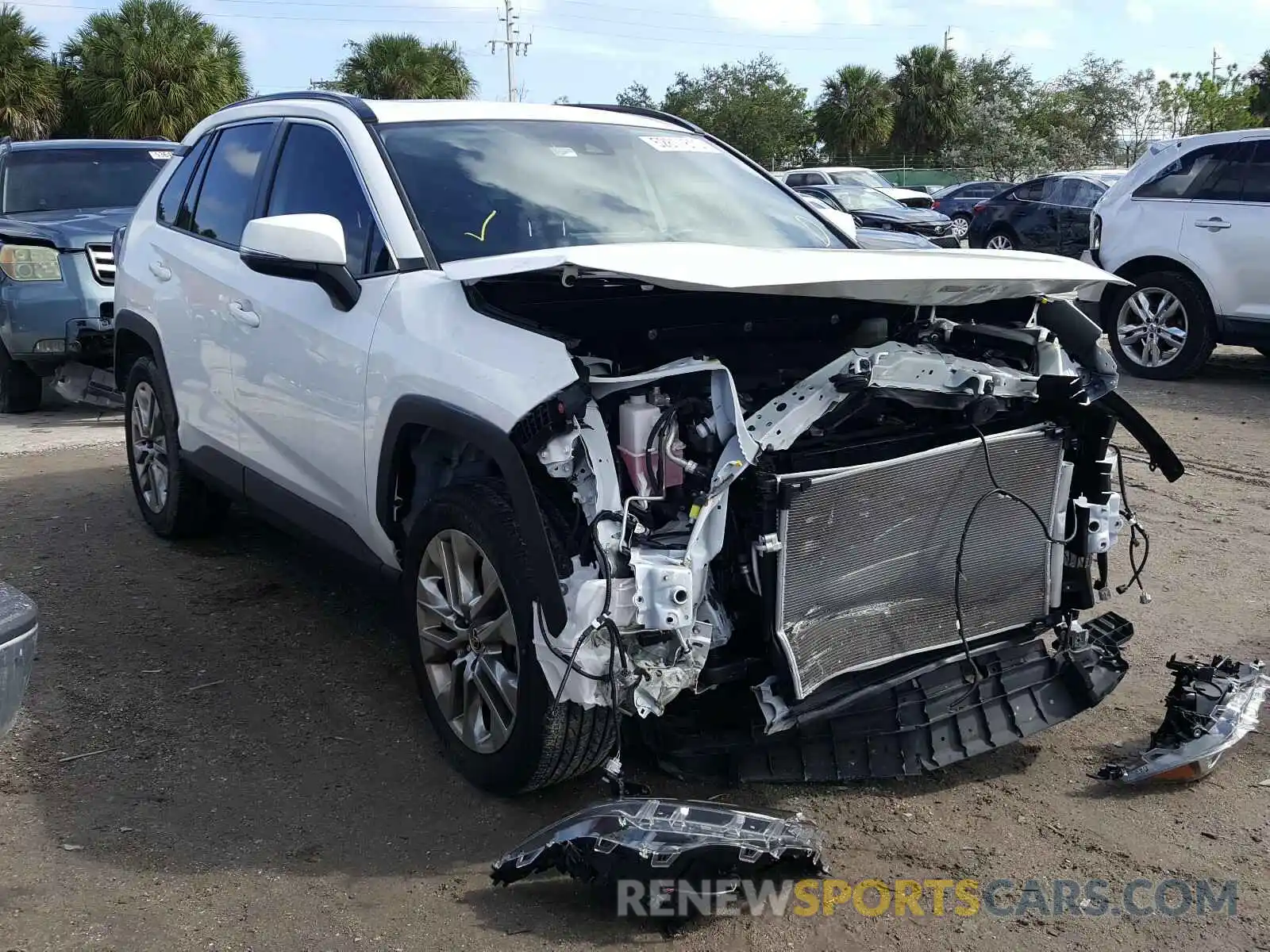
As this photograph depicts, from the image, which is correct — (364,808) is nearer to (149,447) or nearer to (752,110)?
(149,447)

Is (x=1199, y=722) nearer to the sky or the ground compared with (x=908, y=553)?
nearer to the ground

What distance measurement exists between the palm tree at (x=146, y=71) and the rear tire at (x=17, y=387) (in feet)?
87.0

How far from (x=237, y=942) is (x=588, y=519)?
50.4 inches

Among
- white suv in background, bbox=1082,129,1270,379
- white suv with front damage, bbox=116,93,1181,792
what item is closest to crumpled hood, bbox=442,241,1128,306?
white suv with front damage, bbox=116,93,1181,792

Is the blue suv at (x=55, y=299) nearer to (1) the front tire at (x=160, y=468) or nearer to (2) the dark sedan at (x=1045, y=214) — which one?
(1) the front tire at (x=160, y=468)

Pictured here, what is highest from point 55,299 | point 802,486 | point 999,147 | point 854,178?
point 999,147

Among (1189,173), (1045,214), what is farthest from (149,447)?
(1045,214)

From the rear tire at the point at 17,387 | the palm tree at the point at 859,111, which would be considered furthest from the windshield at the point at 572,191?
the palm tree at the point at 859,111

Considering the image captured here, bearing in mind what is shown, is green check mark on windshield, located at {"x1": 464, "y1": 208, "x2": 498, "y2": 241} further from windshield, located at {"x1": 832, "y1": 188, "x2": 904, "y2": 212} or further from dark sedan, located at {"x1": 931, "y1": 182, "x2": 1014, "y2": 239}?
dark sedan, located at {"x1": 931, "y1": 182, "x2": 1014, "y2": 239}

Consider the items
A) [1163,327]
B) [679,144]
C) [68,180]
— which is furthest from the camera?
[68,180]

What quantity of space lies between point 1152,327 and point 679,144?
21.1 ft

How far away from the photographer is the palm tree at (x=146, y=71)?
34.2m

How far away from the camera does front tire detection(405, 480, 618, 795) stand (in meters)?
3.24

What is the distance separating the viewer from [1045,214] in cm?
1964
